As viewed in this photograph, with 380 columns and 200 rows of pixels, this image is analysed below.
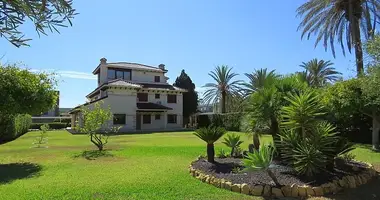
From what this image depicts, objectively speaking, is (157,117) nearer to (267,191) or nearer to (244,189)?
(244,189)

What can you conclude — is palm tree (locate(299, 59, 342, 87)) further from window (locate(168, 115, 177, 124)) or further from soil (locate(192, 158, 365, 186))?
soil (locate(192, 158, 365, 186))

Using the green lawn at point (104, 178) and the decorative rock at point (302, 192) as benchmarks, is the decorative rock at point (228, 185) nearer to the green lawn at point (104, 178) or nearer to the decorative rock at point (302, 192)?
the green lawn at point (104, 178)

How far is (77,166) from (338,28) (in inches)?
899

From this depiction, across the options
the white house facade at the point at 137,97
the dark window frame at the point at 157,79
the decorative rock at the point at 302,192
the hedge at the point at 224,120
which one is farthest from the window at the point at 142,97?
the decorative rock at the point at 302,192

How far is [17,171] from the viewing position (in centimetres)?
1078

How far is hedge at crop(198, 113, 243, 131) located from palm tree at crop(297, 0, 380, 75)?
1229 centimetres

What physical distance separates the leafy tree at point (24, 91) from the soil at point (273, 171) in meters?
7.14

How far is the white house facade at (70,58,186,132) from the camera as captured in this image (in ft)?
125

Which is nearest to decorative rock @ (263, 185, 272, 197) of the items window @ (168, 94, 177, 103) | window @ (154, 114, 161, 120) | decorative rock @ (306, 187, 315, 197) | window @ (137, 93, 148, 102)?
decorative rock @ (306, 187, 315, 197)

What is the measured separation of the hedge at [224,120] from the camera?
35.9m

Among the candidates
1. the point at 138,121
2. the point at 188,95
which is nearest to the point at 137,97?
the point at 138,121

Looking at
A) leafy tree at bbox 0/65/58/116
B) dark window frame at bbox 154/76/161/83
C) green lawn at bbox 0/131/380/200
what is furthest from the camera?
dark window frame at bbox 154/76/161/83

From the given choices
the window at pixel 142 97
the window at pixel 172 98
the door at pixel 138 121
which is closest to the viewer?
the door at pixel 138 121

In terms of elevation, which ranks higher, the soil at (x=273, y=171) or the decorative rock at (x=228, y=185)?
the soil at (x=273, y=171)
